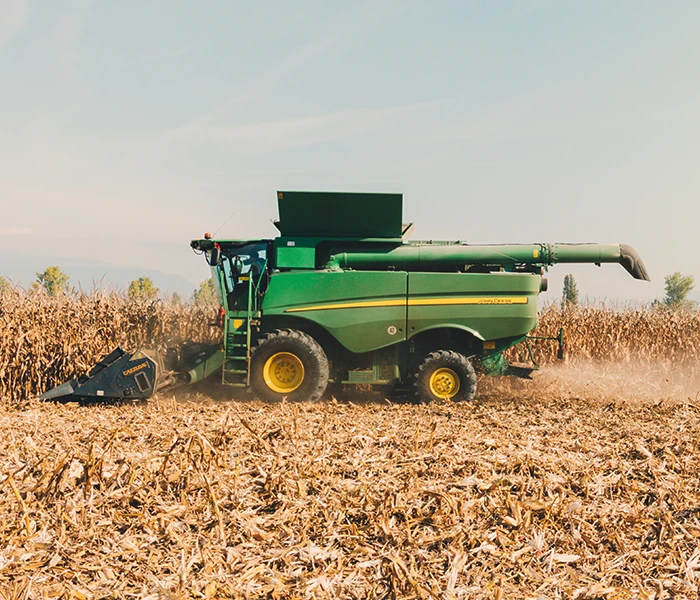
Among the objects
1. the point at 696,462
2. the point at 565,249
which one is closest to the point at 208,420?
the point at 696,462

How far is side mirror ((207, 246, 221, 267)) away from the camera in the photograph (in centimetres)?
854

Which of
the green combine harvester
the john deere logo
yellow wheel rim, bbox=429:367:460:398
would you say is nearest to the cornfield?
the green combine harvester

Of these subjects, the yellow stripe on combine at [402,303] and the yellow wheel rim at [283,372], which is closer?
the yellow wheel rim at [283,372]

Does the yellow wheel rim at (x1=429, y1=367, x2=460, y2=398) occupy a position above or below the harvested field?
above

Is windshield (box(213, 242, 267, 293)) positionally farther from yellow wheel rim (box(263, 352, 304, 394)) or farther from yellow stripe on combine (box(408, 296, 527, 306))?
yellow stripe on combine (box(408, 296, 527, 306))

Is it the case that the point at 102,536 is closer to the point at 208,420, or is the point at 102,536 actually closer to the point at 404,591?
the point at 404,591

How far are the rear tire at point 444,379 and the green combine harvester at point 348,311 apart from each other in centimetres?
1

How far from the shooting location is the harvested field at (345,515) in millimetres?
3182

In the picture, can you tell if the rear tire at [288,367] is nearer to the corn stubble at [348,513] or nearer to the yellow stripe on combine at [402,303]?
the yellow stripe on combine at [402,303]

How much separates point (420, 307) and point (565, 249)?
7.76 ft

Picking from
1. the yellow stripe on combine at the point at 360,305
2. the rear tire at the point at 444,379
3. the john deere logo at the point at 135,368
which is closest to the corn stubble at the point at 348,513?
the john deere logo at the point at 135,368

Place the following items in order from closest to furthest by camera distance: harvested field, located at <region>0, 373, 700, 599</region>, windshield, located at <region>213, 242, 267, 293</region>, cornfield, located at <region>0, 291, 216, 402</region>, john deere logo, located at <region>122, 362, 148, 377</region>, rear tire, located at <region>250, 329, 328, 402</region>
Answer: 1. harvested field, located at <region>0, 373, 700, 599</region>
2. john deere logo, located at <region>122, 362, 148, 377</region>
3. rear tire, located at <region>250, 329, 328, 402</region>
4. windshield, located at <region>213, 242, 267, 293</region>
5. cornfield, located at <region>0, 291, 216, 402</region>

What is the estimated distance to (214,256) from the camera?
339 inches

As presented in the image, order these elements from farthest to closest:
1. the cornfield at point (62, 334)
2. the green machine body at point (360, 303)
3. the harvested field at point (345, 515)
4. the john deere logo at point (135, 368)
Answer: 1. the cornfield at point (62, 334)
2. the green machine body at point (360, 303)
3. the john deere logo at point (135, 368)
4. the harvested field at point (345, 515)
